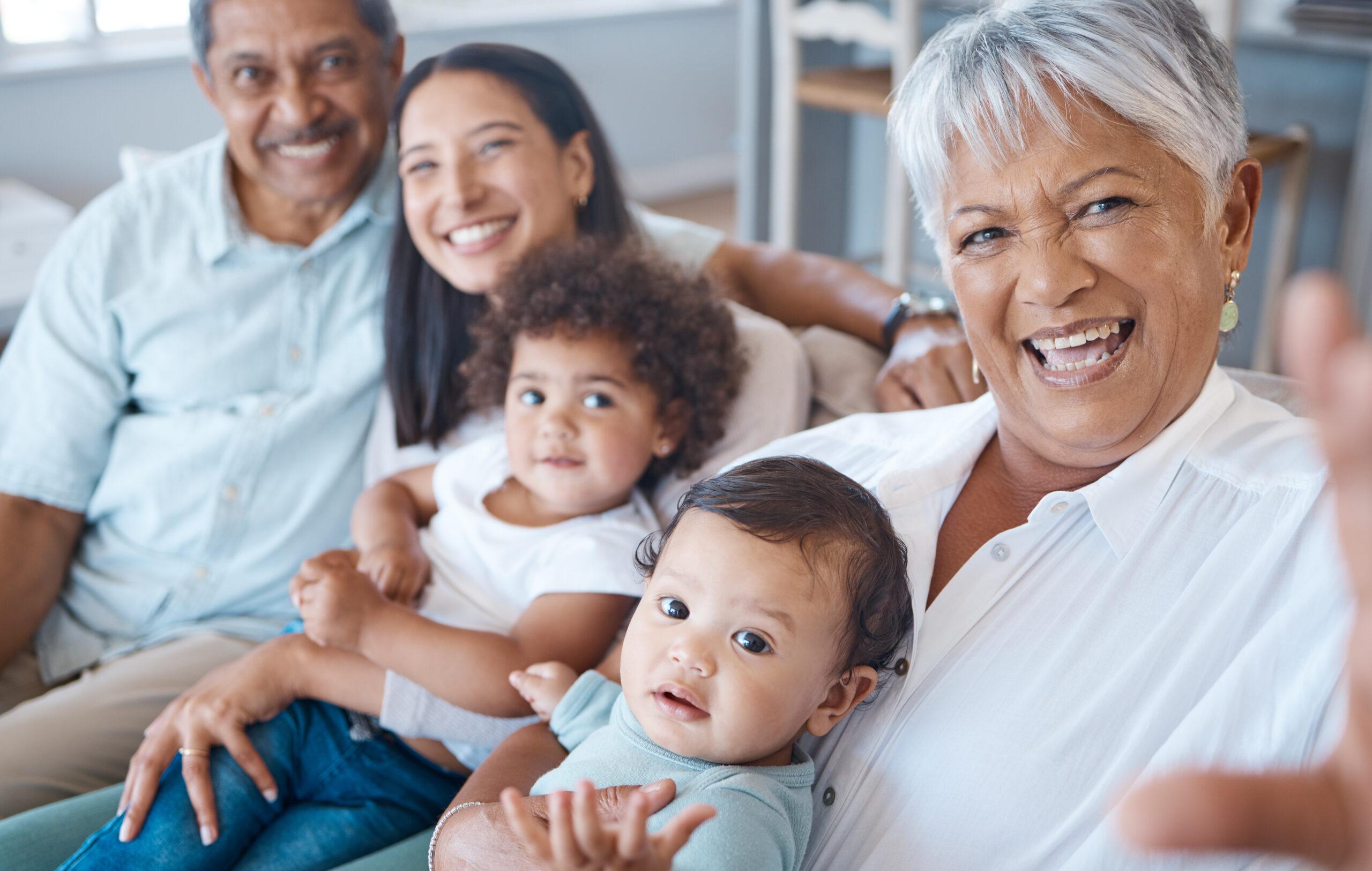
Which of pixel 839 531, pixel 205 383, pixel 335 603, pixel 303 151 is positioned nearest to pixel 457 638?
pixel 335 603

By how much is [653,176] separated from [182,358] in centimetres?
448

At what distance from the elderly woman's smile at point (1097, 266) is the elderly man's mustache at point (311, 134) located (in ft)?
3.64

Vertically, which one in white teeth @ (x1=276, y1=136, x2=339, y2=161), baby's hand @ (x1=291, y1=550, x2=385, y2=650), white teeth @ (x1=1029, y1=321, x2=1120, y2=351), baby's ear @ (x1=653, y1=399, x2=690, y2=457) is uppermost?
white teeth @ (x1=276, y1=136, x2=339, y2=161)

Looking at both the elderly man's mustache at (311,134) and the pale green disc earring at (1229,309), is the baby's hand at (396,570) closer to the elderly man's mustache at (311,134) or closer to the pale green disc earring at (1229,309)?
the elderly man's mustache at (311,134)

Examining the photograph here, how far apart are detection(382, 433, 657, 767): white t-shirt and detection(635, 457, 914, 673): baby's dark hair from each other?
28cm

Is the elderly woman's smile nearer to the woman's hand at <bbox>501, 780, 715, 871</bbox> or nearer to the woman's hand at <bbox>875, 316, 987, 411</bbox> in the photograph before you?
the woman's hand at <bbox>875, 316, 987, 411</bbox>

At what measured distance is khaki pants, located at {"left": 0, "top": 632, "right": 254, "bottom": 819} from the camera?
59.6 inches

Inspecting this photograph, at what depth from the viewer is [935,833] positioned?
1048 millimetres

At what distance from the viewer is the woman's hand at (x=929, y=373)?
1533 mm

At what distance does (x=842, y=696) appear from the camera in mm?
1106

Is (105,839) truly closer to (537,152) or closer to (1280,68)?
(537,152)

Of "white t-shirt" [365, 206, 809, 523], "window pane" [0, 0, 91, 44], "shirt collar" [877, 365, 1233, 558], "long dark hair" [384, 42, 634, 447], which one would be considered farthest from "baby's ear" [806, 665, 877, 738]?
"window pane" [0, 0, 91, 44]

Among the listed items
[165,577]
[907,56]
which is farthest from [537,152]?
[907,56]

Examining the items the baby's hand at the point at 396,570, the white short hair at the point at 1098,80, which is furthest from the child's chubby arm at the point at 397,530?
the white short hair at the point at 1098,80
